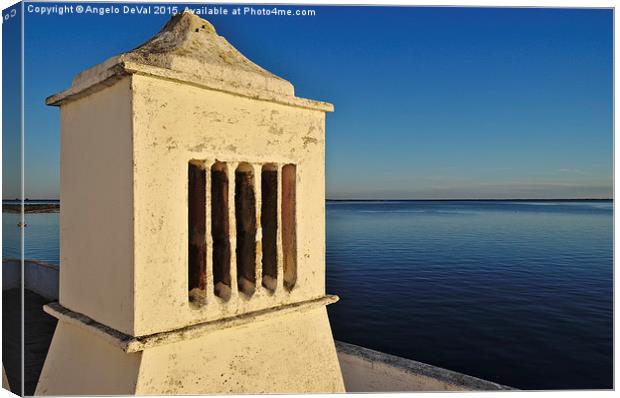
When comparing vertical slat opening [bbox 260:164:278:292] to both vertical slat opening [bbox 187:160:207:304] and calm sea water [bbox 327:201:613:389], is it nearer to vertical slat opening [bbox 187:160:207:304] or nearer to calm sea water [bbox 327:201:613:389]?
vertical slat opening [bbox 187:160:207:304]

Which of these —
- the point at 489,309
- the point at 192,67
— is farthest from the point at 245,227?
the point at 489,309

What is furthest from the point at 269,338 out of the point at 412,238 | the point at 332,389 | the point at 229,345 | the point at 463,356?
the point at 412,238

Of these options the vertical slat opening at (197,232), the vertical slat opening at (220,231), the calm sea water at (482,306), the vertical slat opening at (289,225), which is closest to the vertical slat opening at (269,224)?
the vertical slat opening at (289,225)

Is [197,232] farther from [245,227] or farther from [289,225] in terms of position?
[289,225]

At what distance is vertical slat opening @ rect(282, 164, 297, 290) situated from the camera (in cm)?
486

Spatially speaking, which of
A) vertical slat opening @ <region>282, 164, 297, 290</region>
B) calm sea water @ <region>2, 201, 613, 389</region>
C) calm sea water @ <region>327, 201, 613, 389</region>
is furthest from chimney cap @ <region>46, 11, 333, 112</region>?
calm sea water @ <region>327, 201, 613, 389</region>

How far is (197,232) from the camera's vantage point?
4.36m

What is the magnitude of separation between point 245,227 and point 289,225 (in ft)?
1.33

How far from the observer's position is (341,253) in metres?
34.8

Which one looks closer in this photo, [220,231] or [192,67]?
[192,67]

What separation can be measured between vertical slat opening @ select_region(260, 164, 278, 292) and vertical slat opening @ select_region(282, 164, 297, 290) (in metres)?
0.13

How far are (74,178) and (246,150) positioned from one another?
1422 mm

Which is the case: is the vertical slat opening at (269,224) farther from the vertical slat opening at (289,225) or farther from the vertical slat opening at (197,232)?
the vertical slat opening at (197,232)

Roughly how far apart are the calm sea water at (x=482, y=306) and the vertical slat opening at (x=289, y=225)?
270 centimetres
